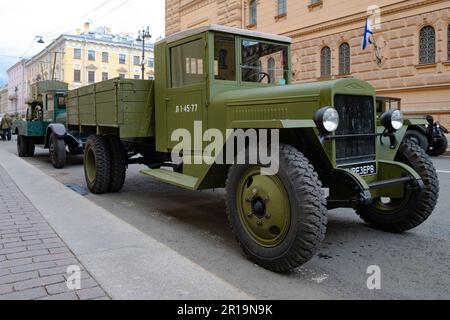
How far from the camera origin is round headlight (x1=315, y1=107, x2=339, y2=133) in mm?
3691

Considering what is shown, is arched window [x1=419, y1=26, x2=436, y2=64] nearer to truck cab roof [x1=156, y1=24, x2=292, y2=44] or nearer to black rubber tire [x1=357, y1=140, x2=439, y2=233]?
truck cab roof [x1=156, y1=24, x2=292, y2=44]

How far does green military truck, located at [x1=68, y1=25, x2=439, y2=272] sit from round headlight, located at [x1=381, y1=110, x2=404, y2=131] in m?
0.01

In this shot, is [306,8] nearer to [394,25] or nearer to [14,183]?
[394,25]

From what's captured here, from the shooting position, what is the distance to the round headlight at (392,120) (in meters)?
4.57

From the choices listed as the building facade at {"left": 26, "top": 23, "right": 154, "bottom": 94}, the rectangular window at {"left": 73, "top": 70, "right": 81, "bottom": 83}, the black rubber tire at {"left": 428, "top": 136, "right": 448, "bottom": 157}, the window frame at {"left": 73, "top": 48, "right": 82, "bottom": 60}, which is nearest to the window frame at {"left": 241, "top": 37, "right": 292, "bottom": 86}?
the black rubber tire at {"left": 428, "top": 136, "right": 448, "bottom": 157}

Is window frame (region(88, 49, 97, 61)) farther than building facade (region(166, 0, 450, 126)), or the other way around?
window frame (region(88, 49, 97, 61))

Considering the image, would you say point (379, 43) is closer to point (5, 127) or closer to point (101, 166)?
point (101, 166)

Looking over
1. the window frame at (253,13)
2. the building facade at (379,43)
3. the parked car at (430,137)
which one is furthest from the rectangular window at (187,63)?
the window frame at (253,13)

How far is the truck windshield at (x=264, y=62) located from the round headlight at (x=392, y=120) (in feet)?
5.54

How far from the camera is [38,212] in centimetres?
546

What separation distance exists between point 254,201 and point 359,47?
18.6 m

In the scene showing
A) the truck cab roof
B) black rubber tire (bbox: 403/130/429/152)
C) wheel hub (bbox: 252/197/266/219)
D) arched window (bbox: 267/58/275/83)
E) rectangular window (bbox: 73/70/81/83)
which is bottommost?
wheel hub (bbox: 252/197/266/219)

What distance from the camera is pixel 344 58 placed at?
70.2 ft

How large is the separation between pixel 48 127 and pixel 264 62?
825 cm
